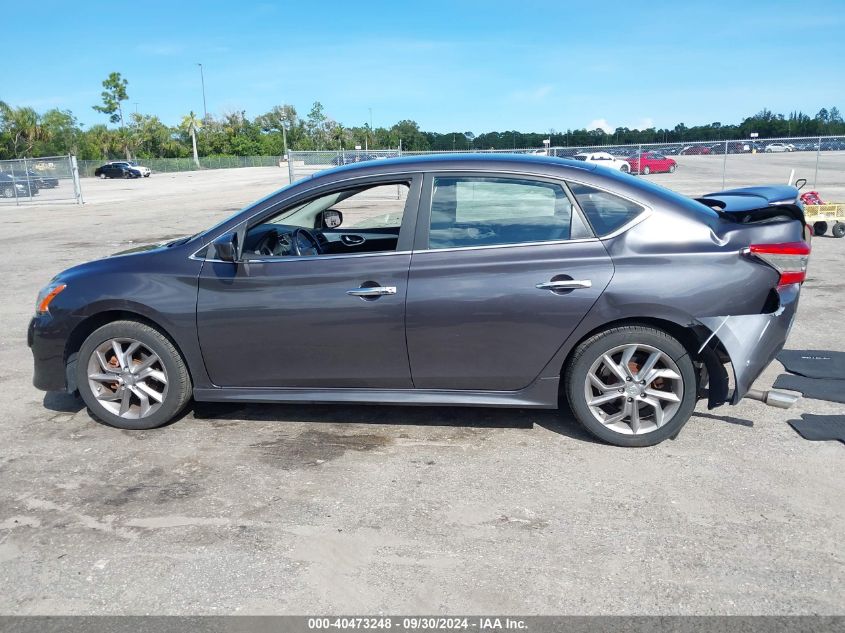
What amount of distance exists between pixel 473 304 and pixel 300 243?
1.46 m

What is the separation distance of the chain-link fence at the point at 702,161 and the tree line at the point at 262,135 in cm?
1488

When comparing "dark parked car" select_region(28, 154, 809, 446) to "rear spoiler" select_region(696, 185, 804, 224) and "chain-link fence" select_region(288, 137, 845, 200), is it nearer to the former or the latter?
"rear spoiler" select_region(696, 185, 804, 224)

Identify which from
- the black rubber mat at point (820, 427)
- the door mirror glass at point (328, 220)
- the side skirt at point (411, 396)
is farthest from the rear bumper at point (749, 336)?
the door mirror glass at point (328, 220)

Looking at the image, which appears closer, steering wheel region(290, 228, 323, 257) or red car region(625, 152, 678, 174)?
steering wheel region(290, 228, 323, 257)

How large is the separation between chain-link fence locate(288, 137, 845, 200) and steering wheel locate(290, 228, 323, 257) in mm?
18220

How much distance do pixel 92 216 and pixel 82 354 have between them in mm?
21592

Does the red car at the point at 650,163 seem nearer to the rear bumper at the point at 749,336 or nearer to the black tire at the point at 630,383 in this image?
the rear bumper at the point at 749,336

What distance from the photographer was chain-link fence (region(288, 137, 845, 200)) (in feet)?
80.5

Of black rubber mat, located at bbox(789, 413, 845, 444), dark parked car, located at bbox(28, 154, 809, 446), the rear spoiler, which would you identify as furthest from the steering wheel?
black rubber mat, located at bbox(789, 413, 845, 444)

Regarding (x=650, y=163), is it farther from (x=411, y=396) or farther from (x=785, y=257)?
(x=411, y=396)

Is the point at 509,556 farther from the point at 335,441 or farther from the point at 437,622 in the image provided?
the point at 335,441

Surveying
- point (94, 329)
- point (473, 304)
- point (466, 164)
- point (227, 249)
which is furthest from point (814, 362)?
point (94, 329)

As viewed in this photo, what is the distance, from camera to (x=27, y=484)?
393cm

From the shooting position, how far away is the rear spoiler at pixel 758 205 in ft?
14.1
